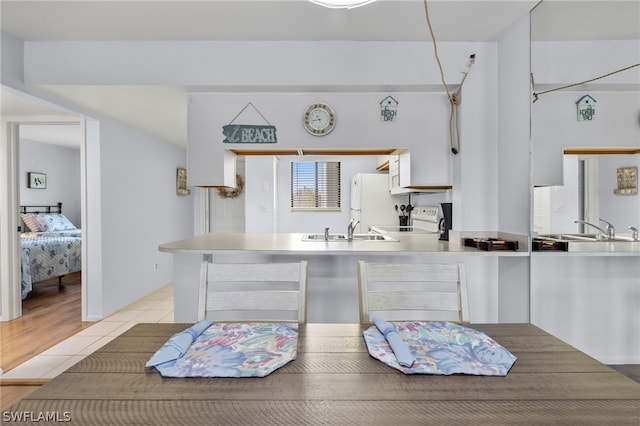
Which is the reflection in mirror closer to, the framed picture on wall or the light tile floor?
the light tile floor

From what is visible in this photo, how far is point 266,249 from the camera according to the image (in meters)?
2.28

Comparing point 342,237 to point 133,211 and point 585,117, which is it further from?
point 133,211

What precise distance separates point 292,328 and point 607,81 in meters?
2.51

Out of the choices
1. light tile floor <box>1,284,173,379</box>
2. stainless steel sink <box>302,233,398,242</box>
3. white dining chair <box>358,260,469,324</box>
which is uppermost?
stainless steel sink <box>302,233,398,242</box>

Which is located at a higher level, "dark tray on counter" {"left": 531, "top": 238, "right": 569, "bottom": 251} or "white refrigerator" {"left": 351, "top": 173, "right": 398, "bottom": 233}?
"white refrigerator" {"left": 351, "top": 173, "right": 398, "bottom": 233}

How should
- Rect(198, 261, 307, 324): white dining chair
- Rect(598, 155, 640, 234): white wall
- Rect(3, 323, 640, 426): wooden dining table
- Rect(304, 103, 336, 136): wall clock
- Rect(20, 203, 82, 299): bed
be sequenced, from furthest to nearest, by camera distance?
Rect(20, 203, 82, 299): bed → Rect(304, 103, 336, 136): wall clock → Rect(598, 155, 640, 234): white wall → Rect(198, 261, 307, 324): white dining chair → Rect(3, 323, 640, 426): wooden dining table

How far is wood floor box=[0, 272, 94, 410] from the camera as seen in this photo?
2.25 metres

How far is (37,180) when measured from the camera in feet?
19.2

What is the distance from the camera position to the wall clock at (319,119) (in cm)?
275

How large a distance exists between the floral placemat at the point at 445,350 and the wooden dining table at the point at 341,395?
0.08 ft

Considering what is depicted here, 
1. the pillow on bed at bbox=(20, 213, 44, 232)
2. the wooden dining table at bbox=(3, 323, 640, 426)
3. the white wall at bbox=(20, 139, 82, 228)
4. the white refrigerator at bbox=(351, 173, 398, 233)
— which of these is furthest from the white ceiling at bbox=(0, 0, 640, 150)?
the white wall at bbox=(20, 139, 82, 228)

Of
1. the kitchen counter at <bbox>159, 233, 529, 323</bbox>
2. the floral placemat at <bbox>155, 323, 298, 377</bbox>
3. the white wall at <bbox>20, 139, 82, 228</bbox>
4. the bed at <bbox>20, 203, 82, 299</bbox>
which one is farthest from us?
the white wall at <bbox>20, 139, 82, 228</bbox>

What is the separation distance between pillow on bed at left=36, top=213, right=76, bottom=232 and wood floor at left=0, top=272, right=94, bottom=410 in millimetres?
1136

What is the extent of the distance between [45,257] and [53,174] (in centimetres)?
273
